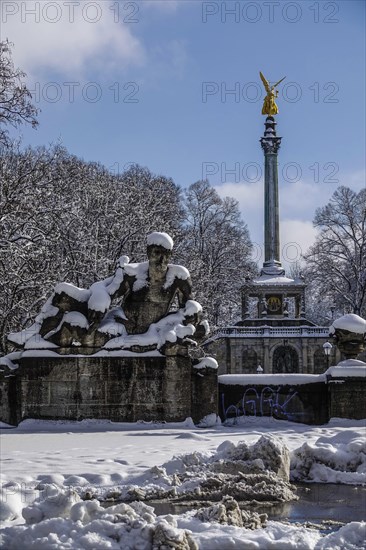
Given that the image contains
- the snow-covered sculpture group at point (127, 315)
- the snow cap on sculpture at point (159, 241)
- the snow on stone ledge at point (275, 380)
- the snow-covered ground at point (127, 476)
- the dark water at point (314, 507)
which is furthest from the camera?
the snow on stone ledge at point (275, 380)

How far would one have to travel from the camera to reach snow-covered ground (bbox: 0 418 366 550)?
571cm

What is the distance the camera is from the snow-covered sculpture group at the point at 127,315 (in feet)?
49.3

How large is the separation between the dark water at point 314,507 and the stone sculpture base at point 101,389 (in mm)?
6333

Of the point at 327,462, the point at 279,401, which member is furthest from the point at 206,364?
the point at 327,462

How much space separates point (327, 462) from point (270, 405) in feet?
22.5

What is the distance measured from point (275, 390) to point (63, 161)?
27480mm

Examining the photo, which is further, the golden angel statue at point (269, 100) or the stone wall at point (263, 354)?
the golden angel statue at point (269, 100)

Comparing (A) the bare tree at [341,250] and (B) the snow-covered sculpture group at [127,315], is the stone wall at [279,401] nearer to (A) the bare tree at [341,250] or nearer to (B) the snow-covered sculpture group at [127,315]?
(B) the snow-covered sculpture group at [127,315]

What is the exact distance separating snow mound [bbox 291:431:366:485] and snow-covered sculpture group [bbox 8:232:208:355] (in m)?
5.51

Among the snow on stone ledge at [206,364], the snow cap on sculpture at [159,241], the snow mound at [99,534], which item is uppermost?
the snow cap on sculpture at [159,241]

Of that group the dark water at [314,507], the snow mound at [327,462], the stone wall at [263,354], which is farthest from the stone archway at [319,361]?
the dark water at [314,507]

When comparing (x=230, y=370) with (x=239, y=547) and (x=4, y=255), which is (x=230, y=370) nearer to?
(x=4, y=255)

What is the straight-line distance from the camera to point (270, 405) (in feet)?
54.2

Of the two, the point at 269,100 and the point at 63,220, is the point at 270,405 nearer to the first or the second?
the point at 63,220
